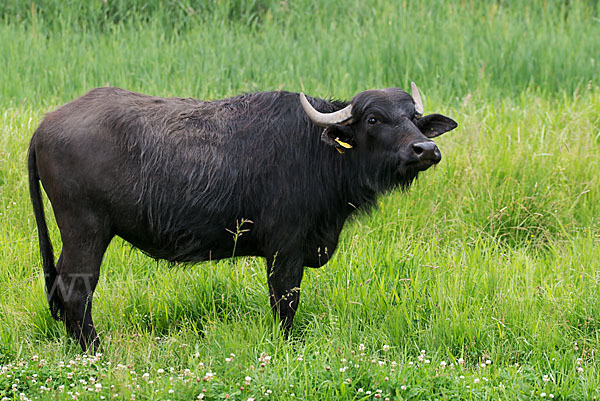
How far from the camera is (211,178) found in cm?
442

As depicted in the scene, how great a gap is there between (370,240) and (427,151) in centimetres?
172

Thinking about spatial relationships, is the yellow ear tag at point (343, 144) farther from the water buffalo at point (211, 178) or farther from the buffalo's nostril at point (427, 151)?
the buffalo's nostril at point (427, 151)

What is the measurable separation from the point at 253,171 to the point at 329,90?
3837 millimetres

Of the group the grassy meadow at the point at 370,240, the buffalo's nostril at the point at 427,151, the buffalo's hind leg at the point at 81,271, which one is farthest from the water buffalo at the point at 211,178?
the grassy meadow at the point at 370,240

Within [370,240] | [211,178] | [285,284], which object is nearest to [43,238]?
[211,178]

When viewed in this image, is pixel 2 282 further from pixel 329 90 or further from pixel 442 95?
pixel 442 95

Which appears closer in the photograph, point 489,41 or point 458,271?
point 458,271

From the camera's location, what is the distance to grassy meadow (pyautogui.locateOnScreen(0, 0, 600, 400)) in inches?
158

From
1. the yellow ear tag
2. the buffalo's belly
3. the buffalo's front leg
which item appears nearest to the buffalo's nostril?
the yellow ear tag

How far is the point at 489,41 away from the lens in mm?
9133

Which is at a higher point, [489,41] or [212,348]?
[489,41]

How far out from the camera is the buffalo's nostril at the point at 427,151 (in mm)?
4020

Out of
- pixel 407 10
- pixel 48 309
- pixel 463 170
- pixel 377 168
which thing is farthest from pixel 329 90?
pixel 48 309

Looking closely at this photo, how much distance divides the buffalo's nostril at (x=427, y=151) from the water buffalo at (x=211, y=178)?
0.15 meters
